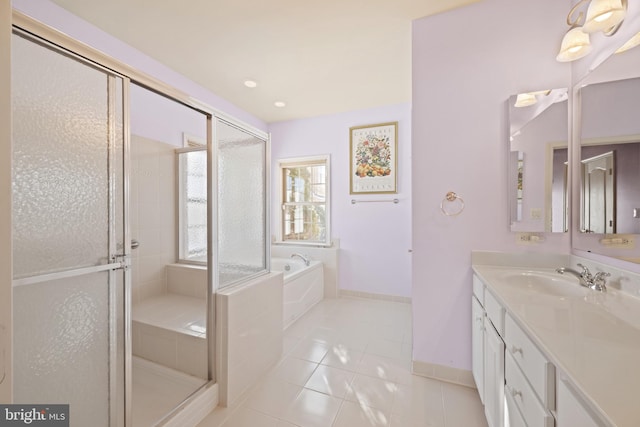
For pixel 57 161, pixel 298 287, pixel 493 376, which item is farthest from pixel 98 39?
pixel 493 376

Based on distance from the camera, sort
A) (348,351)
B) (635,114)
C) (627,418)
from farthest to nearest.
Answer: (348,351) → (635,114) → (627,418)

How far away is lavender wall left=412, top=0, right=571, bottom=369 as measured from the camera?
1.66 metres

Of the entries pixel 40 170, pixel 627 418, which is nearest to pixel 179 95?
pixel 40 170

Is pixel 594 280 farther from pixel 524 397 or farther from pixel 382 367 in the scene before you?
pixel 382 367

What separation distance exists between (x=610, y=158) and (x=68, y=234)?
8.24 feet

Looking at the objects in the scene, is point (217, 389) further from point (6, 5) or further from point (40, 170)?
point (6, 5)

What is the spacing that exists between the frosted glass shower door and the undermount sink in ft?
6.76

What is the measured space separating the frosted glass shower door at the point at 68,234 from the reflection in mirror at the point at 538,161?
2246 millimetres

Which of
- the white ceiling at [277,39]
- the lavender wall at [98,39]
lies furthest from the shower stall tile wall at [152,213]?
the white ceiling at [277,39]

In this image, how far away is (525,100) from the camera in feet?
5.37

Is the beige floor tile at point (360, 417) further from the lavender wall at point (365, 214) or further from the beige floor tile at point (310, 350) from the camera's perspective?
the lavender wall at point (365, 214)

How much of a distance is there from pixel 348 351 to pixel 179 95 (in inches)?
88.6

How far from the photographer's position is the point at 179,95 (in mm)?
1441

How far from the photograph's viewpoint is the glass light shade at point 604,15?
4.03 feet
